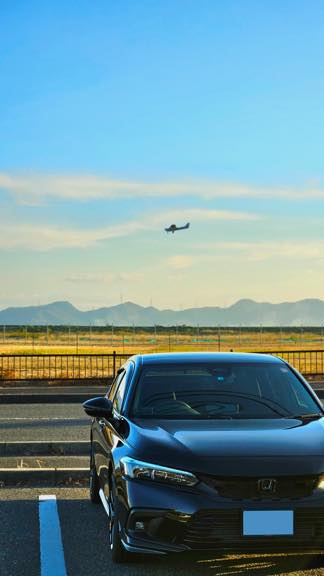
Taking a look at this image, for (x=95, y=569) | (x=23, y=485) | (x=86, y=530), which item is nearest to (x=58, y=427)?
(x=23, y=485)

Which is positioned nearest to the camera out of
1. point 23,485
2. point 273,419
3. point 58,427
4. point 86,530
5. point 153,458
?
point 153,458

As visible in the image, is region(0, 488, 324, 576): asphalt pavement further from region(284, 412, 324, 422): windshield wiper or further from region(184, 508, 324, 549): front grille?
A: region(284, 412, 324, 422): windshield wiper

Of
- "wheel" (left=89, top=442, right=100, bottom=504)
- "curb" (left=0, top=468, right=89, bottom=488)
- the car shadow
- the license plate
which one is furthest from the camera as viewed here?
"curb" (left=0, top=468, right=89, bottom=488)

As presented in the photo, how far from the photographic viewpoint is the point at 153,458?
19.1ft

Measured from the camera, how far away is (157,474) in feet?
18.7

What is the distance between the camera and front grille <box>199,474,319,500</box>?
554cm

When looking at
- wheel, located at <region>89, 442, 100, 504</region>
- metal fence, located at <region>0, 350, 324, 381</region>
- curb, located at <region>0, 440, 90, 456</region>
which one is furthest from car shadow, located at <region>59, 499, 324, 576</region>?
metal fence, located at <region>0, 350, 324, 381</region>

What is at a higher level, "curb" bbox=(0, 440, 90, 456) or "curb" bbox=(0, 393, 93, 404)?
"curb" bbox=(0, 440, 90, 456)

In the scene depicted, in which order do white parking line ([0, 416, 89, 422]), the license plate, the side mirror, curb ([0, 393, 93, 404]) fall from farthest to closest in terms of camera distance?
curb ([0, 393, 93, 404]) → white parking line ([0, 416, 89, 422]) → the side mirror → the license plate

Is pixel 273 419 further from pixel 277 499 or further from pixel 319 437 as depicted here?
pixel 277 499

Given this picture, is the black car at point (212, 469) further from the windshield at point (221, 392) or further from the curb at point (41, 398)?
the curb at point (41, 398)

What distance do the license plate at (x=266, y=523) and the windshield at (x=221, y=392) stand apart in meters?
1.32

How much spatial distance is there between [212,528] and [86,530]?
6.54 feet

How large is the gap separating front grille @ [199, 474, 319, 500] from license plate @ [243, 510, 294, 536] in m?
0.10
